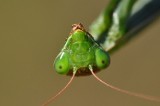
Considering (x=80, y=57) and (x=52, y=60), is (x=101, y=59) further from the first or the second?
(x=52, y=60)

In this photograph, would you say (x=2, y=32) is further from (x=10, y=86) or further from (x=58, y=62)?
(x=58, y=62)

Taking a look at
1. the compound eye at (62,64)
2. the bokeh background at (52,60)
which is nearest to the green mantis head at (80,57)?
the compound eye at (62,64)

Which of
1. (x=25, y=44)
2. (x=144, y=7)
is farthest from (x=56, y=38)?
(x=144, y=7)

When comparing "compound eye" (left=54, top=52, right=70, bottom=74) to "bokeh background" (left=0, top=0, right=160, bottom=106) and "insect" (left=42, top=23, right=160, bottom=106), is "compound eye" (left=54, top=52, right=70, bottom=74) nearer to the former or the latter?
"insect" (left=42, top=23, right=160, bottom=106)

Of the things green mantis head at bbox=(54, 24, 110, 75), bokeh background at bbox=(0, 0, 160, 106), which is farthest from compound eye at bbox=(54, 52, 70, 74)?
bokeh background at bbox=(0, 0, 160, 106)

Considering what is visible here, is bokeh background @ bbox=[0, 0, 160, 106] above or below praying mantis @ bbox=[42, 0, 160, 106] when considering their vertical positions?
above

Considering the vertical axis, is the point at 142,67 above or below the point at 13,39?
below

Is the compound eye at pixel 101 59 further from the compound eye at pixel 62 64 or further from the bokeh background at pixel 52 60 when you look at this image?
the bokeh background at pixel 52 60
